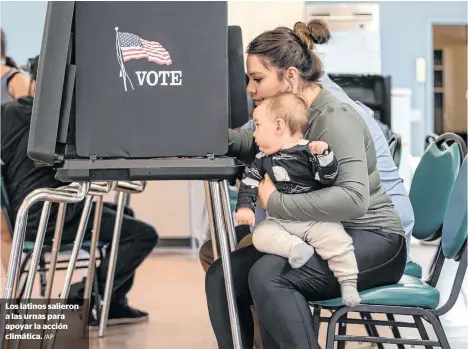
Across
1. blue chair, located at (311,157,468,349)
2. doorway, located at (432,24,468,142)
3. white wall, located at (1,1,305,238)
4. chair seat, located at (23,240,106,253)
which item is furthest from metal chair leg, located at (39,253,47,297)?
doorway, located at (432,24,468,142)

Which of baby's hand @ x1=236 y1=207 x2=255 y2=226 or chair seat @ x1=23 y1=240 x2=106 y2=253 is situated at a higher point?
baby's hand @ x1=236 y1=207 x2=255 y2=226

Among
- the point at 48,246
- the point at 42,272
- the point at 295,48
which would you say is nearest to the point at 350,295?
the point at 295,48

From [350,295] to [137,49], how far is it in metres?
0.65

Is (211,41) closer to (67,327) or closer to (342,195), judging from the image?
(342,195)

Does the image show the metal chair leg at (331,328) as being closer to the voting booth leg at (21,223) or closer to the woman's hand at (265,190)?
the woman's hand at (265,190)

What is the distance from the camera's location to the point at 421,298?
1626mm

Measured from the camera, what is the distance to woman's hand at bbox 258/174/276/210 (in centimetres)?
156

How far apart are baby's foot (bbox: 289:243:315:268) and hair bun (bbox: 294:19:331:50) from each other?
1.64 feet

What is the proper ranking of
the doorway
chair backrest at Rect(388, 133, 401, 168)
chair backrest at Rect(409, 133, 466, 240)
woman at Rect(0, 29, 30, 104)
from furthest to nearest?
1. the doorway
2. woman at Rect(0, 29, 30, 104)
3. chair backrest at Rect(388, 133, 401, 168)
4. chair backrest at Rect(409, 133, 466, 240)

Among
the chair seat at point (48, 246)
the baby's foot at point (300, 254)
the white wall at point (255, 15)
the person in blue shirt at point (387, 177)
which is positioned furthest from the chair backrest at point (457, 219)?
the white wall at point (255, 15)

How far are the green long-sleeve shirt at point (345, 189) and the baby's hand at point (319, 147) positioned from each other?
69 millimetres

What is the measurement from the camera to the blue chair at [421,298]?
5.23 feet

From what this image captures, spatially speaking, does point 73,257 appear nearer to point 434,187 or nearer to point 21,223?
point 21,223

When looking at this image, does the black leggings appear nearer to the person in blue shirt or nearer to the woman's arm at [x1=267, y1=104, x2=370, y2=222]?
the woman's arm at [x1=267, y1=104, x2=370, y2=222]
